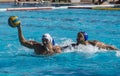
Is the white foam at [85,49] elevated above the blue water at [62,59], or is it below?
above

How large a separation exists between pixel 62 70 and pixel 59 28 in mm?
8748

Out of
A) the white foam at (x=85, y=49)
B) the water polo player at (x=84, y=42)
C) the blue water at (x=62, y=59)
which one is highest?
the water polo player at (x=84, y=42)

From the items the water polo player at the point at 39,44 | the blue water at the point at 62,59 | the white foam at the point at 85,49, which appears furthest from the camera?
the white foam at the point at 85,49

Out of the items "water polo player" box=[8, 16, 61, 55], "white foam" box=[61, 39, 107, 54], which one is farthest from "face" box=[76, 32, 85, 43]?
"water polo player" box=[8, 16, 61, 55]

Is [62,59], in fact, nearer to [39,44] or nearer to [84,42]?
[39,44]

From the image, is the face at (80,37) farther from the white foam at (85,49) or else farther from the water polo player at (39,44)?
the water polo player at (39,44)

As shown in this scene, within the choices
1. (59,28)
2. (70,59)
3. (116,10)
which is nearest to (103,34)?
(59,28)

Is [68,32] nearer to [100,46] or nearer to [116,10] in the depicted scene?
[100,46]

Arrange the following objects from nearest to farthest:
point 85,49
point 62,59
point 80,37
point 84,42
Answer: point 62,59 → point 80,37 → point 84,42 → point 85,49

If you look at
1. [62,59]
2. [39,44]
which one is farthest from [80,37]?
[39,44]

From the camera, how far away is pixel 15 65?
316 inches

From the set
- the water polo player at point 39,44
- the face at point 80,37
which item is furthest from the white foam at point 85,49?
the water polo player at point 39,44

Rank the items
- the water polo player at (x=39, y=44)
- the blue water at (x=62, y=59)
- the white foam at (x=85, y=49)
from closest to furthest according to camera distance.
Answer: the blue water at (x=62, y=59) < the water polo player at (x=39, y=44) < the white foam at (x=85, y=49)

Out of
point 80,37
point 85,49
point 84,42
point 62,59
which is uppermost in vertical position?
point 80,37
